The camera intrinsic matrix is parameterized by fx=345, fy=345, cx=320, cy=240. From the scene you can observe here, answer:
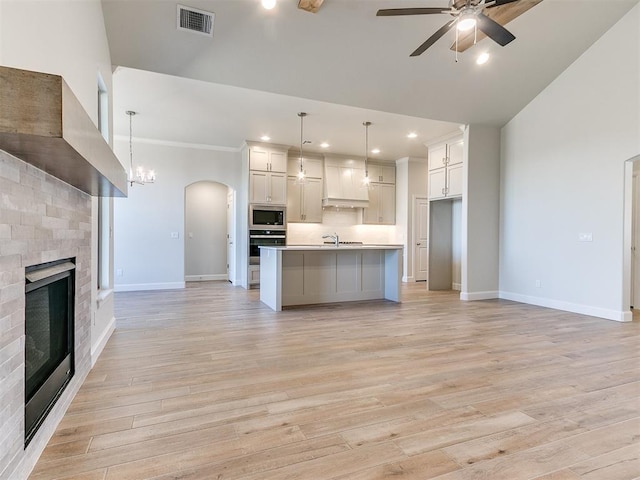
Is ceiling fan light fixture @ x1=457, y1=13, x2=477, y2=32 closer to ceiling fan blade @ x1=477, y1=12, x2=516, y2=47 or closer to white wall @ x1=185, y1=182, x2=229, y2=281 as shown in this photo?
ceiling fan blade @ x1=477, y1=12, x2=516, y2=47

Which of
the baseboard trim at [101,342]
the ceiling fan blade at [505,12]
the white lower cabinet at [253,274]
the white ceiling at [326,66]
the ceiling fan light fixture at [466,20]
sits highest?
the ceiling fan blade at [505,12]

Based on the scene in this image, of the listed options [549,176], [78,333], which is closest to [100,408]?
[78,333]

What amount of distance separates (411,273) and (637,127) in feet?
16.1

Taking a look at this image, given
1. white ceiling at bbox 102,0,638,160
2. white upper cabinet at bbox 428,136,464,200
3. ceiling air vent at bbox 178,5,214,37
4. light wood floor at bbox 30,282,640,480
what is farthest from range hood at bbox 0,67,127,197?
white upper cabinet at bbox 428,136,464,200

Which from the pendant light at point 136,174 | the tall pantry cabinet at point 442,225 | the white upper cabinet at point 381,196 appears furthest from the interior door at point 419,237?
the pendant light at point 136,174

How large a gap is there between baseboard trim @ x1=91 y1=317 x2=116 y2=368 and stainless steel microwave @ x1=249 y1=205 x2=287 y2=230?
11.8 ft

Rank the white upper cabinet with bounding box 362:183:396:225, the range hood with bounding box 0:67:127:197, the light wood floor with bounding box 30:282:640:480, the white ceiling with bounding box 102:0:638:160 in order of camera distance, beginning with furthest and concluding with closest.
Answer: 1. the white upper cabinet with bounding box 362:183:396:225
2. the white ceiling with bounding box 102:0:638:160
3. the light wood floor with bounding box 30:282:640:480
4. the range hood with bounding box 0:67:127:197

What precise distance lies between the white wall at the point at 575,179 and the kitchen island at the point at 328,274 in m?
2.13

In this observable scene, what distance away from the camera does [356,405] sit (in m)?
2.20

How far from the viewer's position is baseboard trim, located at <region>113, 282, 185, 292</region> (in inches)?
260

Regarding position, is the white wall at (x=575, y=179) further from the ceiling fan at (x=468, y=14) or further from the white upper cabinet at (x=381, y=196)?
the white upper cabinet at (x=381, y=196)

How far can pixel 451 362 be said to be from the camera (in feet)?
9.66

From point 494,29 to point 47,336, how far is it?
401cm

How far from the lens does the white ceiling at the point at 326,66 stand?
3578mm
